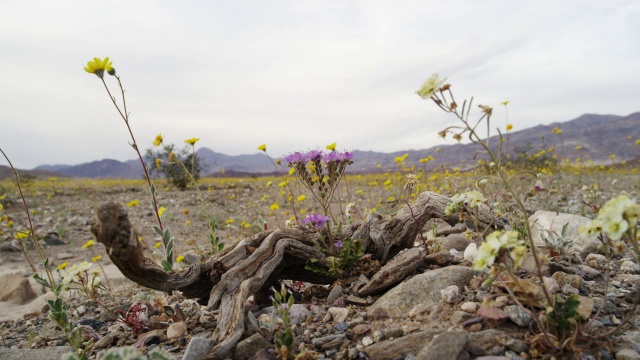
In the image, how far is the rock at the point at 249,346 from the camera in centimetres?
265

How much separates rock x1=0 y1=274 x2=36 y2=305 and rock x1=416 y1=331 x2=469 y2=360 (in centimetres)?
722

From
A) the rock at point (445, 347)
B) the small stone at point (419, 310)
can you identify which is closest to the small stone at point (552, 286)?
the small stone at point (419, 310)

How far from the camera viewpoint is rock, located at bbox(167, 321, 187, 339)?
3.13 metres

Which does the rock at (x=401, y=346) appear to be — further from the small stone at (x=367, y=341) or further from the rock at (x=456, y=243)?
the rock at (x=456, y=243)

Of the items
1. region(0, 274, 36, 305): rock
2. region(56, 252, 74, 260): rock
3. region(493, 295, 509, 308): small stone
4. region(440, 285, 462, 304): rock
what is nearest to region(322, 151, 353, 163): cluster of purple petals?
region(440, 285, 462, 304): rock

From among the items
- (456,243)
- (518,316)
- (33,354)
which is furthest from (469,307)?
(33,354)

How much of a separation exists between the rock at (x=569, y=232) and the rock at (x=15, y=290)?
25.9 feet

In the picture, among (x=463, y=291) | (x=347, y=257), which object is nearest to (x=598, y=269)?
(x=463, y=291)

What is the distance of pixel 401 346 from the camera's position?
2.43 m

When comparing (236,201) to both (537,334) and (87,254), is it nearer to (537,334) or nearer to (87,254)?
(87,254)

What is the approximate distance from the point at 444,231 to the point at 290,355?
3.34 meters

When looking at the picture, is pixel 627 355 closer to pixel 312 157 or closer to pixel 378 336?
pixel 378 336

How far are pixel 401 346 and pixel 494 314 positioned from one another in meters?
0.65

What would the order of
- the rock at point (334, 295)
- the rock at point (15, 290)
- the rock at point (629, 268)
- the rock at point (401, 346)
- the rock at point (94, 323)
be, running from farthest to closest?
the rock at point (15, 290)
the rock at point (94, 323)
the rock at point (629, 268)
the rock at point (334, 295)
the rock at point (401, 346)
